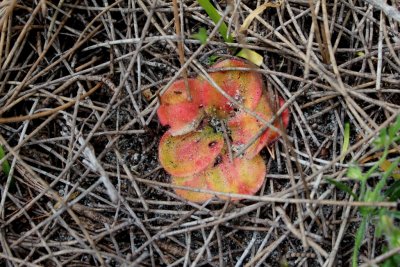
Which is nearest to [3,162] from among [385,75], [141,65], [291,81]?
[141,65]

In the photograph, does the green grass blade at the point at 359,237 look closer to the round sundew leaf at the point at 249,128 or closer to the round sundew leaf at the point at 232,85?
the round sundew leaf at the point at 249,128

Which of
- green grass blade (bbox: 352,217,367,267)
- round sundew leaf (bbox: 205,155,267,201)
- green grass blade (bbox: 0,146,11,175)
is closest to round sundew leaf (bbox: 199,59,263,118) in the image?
round sundew leaf (bbox: 205,155,267,201)

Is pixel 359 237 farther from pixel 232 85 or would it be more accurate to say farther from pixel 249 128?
pixel 232 85

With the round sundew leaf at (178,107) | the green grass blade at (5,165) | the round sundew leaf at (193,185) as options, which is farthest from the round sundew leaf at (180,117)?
the green grass blade at (5,165)

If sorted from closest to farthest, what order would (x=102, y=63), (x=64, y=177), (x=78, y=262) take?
Result: (x=78, y=262) → (x=64, y=177) → (x=102, y=63)

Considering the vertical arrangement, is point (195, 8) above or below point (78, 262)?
above

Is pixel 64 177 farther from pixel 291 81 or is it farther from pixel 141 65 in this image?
pixel 291 81

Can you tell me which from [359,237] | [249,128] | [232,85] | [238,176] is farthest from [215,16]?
[359,237]
